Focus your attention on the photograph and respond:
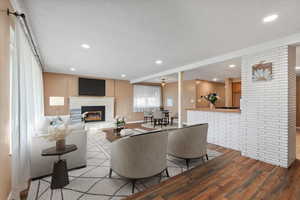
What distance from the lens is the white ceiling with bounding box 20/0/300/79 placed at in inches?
68.3

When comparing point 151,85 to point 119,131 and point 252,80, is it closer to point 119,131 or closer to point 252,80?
point 119,131

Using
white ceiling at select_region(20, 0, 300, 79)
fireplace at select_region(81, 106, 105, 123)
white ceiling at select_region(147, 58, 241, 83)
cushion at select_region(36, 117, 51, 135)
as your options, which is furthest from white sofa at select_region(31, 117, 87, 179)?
fireplace at select_region(81, 106, 105, 123)

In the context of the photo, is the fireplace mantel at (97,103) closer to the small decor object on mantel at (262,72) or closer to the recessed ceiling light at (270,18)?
the small decor object on mantel at (262,72)

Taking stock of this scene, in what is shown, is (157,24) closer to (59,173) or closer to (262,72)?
(262,72)

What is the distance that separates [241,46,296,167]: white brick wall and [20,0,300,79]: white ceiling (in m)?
0.57

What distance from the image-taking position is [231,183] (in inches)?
82.5

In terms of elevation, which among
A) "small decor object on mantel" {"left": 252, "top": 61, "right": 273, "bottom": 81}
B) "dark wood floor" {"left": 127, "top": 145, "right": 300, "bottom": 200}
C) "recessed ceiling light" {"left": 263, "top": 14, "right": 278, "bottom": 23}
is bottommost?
Answer: "dark wood floor" {"left": 127, "top": 145, "right": 300, "bottom": 200}

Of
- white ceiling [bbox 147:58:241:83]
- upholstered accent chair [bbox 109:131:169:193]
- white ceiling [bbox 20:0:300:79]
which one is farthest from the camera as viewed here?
white ceiling [bbox 147:58:241:83]

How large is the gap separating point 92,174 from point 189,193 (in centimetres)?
172

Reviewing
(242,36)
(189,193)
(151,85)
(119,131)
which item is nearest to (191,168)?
(189,193)

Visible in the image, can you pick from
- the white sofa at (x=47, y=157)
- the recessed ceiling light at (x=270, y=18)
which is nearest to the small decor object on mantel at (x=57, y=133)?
the white sofa at (x=47, y=157)

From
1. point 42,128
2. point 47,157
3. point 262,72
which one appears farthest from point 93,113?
point 262,72

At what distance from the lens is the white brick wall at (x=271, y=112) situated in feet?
8.46

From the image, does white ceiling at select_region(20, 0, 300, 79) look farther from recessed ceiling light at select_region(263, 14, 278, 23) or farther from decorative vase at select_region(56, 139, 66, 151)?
decorative vase at select_region(56, 139, 66, 151)
